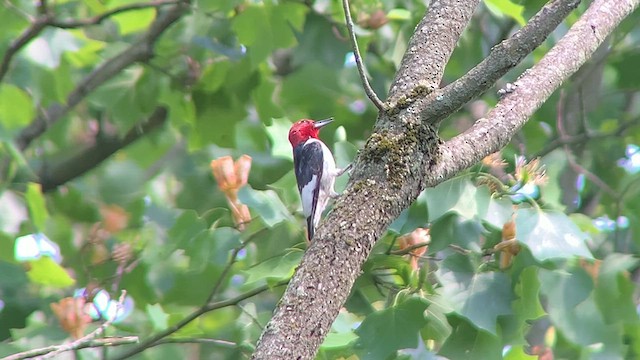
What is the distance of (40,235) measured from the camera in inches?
181

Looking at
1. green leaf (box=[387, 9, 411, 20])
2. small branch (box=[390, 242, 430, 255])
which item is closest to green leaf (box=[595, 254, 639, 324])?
small branch (box=[390, 242, 430, 255])

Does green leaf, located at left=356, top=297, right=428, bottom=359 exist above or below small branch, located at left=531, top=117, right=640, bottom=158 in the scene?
above

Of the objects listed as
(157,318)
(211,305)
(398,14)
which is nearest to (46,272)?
(157,318)

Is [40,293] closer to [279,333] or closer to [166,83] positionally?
[166,83]

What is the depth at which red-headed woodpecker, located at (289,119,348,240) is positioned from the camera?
13.7 feet

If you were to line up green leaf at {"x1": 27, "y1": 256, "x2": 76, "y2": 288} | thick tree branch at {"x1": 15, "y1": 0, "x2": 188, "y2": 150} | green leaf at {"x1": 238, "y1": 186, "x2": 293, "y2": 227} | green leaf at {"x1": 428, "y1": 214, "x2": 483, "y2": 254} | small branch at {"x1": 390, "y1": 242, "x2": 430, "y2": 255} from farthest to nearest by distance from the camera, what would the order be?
thick tree branch at {"x1": 15, "y1": 0, "x2": 188, "y2": 150} < green leaf at {"x1": 27, "y1": 256, "x2": 76, "y2": 288} < small branch at {"x1": 390, "y1": 242, "x2": 430, "y2": 255} < green leaf at {"x1": 238, "y1": 186, "x2": 293, "y2": 227} < green leaf at {"x1": 428, "y1": 214, "x2": 483, "y2": 254}

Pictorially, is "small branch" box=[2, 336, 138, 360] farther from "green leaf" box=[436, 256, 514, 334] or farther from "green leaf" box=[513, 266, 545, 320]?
"green leaf" box=[513, 266, 545, 320]

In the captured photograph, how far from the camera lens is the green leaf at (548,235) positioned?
10.9 feet

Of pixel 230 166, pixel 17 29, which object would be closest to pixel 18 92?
pixel 17 29

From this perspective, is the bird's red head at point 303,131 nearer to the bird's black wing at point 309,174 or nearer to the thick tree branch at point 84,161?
the bird's black wing at point 309,174

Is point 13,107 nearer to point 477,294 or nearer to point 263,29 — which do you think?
point 263,29

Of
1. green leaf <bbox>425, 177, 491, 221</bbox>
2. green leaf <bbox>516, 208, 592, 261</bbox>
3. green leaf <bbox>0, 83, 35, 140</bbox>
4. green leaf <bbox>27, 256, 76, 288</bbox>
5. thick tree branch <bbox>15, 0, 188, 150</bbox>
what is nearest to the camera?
green leaf <bbox>516, 208, 592, 261</bbox>

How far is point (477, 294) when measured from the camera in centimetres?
358

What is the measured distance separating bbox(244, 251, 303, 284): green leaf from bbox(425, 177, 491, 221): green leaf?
1.88ft
